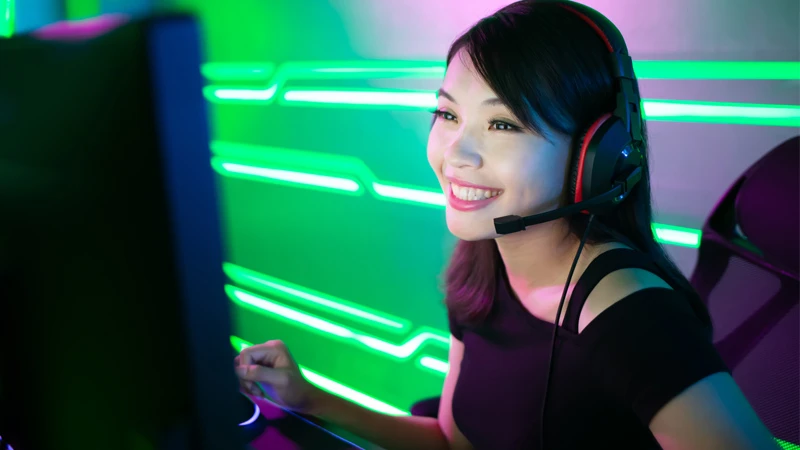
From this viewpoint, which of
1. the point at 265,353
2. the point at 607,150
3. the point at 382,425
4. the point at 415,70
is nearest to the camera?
the point at 607,150

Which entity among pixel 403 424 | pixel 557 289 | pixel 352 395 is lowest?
pixel 352 395

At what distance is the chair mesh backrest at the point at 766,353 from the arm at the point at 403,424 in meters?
0.43

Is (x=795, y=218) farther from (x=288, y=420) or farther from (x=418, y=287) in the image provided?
(x=418, y=287)

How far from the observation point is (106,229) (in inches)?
11.3

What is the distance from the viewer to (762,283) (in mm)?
850

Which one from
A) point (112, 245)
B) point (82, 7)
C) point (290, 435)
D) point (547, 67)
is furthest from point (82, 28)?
point (82, 7)

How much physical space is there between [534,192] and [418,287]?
85 cm

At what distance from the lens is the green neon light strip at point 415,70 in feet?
3.21

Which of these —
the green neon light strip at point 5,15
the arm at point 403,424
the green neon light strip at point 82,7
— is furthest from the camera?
the green neon light strip at point 82,7

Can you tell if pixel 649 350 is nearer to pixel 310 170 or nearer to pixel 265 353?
pixel 265 353

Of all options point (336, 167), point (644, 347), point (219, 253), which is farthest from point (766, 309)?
point (336, 167)

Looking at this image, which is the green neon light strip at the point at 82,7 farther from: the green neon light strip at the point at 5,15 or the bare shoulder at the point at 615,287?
the bare shoulder at the point at 615,287

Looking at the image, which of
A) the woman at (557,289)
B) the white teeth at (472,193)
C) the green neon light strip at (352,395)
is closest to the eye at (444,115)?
the woman at (557,289)

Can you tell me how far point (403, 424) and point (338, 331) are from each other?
84 cm
